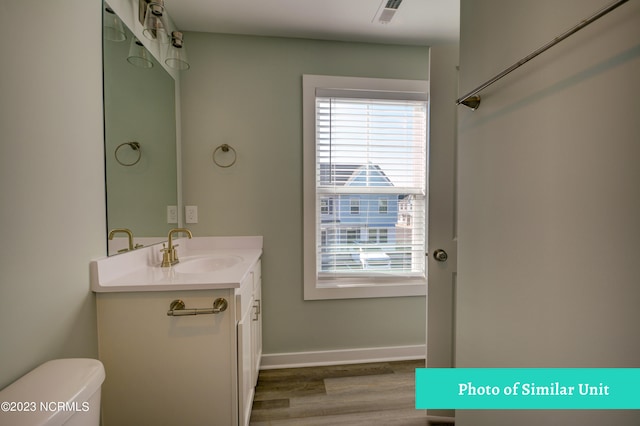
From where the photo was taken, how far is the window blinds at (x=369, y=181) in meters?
2.06

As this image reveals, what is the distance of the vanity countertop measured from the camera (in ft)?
3.66

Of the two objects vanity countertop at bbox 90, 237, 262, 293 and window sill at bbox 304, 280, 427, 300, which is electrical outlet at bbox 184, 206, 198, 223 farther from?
window sill at bbox 304, 280, 427, 300

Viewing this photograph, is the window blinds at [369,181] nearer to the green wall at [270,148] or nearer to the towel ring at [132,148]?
the green wall at [270,148]

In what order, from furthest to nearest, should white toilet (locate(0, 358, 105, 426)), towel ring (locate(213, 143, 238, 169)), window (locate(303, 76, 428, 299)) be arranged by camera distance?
1. window (locate(303, 76, 428, 299))
2. towel ring (locate(213, 143, 238, 169))
3. white toilet (locate(0, 358, 105, 426))

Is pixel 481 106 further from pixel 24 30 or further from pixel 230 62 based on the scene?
pixel 230 62

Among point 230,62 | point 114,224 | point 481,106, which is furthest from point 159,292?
point 230,62

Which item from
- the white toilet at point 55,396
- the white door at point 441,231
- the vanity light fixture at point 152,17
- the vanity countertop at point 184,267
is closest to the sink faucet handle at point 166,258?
the vanity countertop at point 184,267

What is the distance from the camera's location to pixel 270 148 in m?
2.00

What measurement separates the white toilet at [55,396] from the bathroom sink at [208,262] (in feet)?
2.70

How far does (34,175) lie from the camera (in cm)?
85

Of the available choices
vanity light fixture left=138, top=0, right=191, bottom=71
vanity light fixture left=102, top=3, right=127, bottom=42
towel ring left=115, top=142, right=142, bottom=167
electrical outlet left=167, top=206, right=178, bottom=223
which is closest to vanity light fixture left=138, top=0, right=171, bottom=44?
vanity light fixture left=138, top=0, right=191, bottom=71

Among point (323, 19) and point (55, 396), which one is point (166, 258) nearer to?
point (55, 396)

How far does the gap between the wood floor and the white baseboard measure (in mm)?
41

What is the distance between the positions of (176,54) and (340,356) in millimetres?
2373
